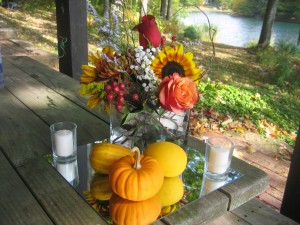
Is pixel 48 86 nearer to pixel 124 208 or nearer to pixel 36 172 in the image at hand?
pixel 36 172

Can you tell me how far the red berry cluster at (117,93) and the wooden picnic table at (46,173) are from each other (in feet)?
0.75

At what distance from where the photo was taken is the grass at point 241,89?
10.3 feet

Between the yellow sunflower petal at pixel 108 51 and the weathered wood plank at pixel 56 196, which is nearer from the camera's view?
the weathered wood plank at pixel 56 196

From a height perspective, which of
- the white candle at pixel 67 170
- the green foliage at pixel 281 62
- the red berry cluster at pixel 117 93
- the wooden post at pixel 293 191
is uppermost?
the red berry cluster at pixel 117 93

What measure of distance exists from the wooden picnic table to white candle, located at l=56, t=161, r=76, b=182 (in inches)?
0.7

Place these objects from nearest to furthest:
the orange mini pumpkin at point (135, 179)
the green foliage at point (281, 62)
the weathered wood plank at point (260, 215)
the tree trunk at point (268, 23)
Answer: the orange mini pumpkin at point (135, 179) < the weathered wood plank at point (260, 215) < the green foliage at point (281, 62) < the tree trunk at point (268, 23)

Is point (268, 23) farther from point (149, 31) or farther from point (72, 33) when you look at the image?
point (149, 31)

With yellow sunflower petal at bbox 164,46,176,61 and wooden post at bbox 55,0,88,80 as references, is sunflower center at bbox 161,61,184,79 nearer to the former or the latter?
yellow sunflower petal at bbox 164,46,176,61

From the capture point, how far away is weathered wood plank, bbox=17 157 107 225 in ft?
2.23

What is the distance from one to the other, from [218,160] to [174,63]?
0.26 metres

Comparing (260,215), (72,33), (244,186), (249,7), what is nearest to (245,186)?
(244,186)

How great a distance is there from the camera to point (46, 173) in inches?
33.2

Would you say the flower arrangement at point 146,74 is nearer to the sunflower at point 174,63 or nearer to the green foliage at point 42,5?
the sunflower at point 174,63

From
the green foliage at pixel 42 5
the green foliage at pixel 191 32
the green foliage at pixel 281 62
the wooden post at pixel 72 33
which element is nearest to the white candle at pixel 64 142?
the wooden post at pixel 72 33
